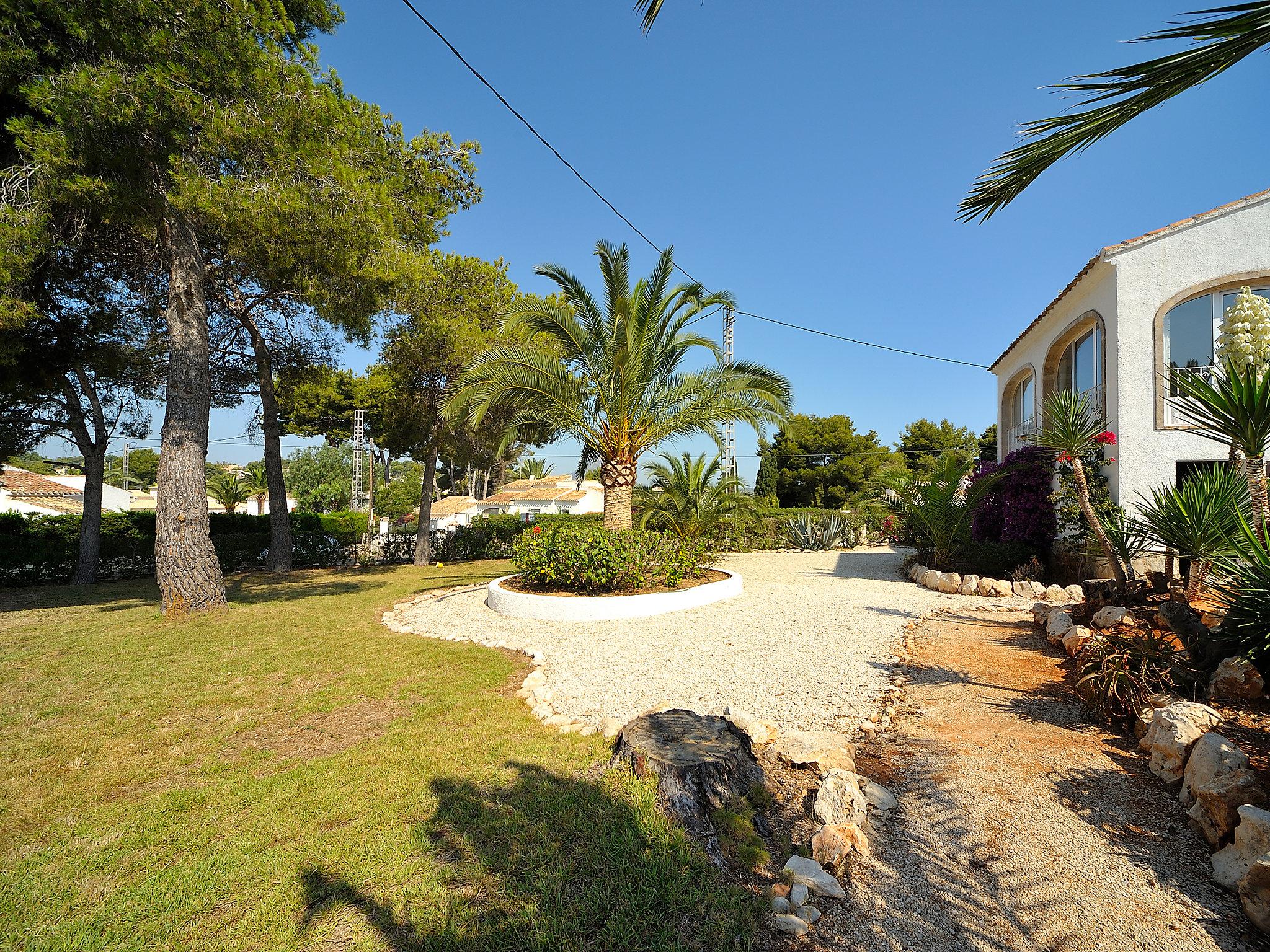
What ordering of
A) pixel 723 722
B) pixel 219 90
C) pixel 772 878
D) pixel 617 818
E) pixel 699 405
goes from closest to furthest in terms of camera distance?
pixel 772 878 < pixel 617 818 < pixel 723 722 < pixel 219 90 < pixel 699 405

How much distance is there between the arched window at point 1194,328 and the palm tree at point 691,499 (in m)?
8.17

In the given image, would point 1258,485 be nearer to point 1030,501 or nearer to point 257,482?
point 1030,501

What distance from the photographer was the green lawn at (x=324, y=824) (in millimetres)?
2279

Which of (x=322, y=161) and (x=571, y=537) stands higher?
(x=322, y=161)

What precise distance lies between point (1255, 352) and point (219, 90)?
11.8 meters

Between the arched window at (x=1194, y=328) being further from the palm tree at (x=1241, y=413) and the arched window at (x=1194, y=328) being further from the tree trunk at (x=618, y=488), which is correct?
the tree trunk at (x=618, y=488)

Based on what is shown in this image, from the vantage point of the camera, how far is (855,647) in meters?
6.61

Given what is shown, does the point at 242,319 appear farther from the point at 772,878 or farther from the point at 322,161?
the point at 772,878

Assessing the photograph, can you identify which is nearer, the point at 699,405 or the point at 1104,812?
the point at 1104,812

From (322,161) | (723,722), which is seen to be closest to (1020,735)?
(723,722)

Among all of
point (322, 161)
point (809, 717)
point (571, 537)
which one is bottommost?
point (809, 717)

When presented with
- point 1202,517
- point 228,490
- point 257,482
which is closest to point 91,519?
point 1202,517

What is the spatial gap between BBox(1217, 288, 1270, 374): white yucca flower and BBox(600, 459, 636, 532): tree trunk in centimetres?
766

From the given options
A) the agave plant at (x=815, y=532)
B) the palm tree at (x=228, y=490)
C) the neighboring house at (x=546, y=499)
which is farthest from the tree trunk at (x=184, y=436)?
the neighboring house at (x=546, y=499)
